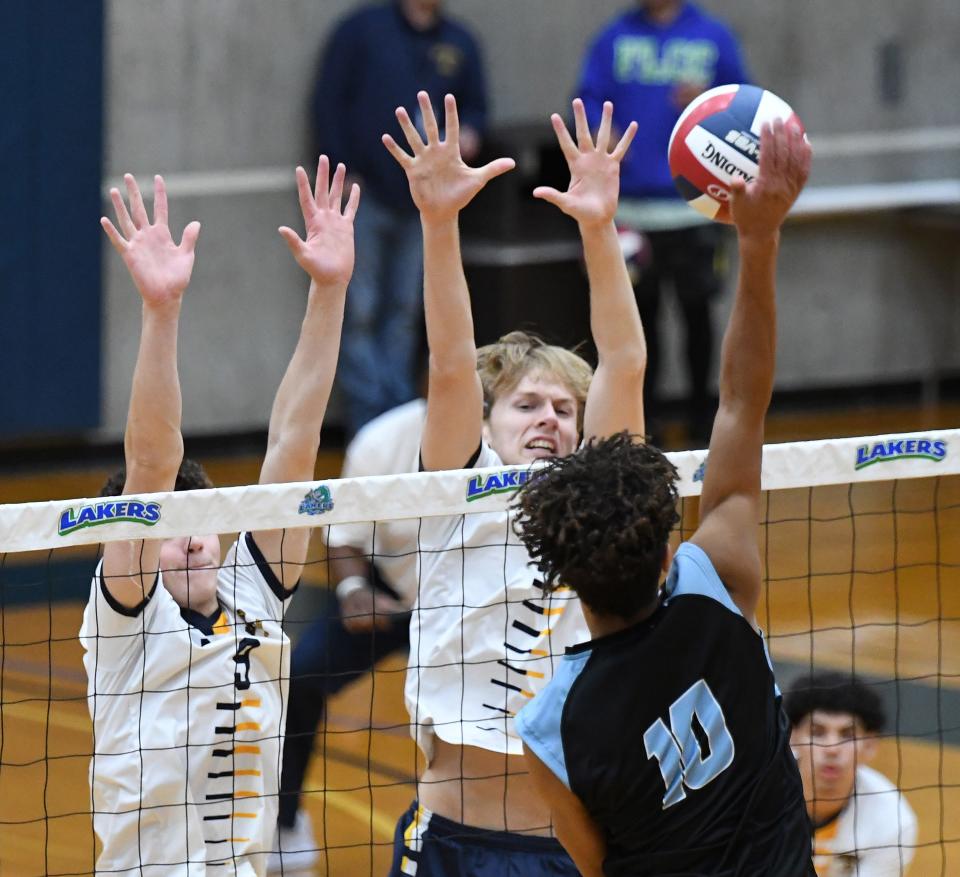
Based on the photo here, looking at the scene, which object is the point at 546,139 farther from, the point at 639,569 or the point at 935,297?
the point at 639,569

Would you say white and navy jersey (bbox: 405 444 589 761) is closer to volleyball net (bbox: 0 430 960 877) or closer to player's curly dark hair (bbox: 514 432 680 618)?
volleyball net (bbox: 0 430 960 877)

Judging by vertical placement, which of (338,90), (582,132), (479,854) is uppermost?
(338,90)

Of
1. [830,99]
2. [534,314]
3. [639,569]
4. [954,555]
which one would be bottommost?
[639,569]

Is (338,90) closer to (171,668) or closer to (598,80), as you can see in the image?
(598,80)

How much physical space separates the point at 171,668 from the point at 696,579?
4.28 ft

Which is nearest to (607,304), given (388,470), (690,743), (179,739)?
(179,739)

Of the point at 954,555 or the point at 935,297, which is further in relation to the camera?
the point at 935,297

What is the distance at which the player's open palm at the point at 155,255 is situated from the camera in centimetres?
348

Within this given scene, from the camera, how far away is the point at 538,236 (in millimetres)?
11273

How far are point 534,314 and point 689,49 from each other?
210 cm

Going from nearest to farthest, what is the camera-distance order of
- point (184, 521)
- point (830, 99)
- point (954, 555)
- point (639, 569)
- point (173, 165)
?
point (639, 569) < point (184, 521) < point (954, 555) < point (173, 165) < point (830, 99)


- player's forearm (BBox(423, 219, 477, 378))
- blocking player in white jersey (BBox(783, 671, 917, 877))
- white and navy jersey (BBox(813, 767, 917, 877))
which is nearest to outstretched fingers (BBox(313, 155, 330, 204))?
player's forearm (BBox(423, 219, 477, 378))

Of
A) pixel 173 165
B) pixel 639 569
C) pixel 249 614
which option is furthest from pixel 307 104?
pixel 639 569

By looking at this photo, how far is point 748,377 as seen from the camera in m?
2.95
